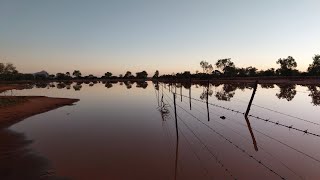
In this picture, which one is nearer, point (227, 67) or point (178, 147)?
point (178, 147)

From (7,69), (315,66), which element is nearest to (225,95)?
(315,66)

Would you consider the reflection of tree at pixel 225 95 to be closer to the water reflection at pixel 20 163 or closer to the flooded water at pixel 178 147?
the flooded water at pixel 178 147

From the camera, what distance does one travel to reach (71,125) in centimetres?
2614

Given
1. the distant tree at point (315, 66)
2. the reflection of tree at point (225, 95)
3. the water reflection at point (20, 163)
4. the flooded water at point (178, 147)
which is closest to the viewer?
the water reflection at point (20, 163)

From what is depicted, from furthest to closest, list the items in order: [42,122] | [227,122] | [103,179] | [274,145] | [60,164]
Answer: [42,122] < [227,122] < [274,145] < [60,164] < [103,179]

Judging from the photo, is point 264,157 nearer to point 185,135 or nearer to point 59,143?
point 185,135

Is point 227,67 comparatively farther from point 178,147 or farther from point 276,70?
point 178,147

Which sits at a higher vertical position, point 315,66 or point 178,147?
point 315,66

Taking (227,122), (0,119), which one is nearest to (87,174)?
(227,122)

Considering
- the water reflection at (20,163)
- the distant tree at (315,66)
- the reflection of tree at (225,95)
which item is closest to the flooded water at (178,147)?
the water reflection at (20,163)

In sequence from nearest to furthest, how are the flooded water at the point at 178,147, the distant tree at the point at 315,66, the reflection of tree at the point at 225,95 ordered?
1. the flooded water at the point at 178,147
2. the reflection of tree at the point at 225,95
3. the distant tree at the point at 315,66

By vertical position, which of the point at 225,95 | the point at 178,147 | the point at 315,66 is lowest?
the point at 178,147

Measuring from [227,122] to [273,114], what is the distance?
7188 millimetres

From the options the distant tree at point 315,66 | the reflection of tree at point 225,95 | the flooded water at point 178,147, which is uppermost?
the distant tree at point 315,66
